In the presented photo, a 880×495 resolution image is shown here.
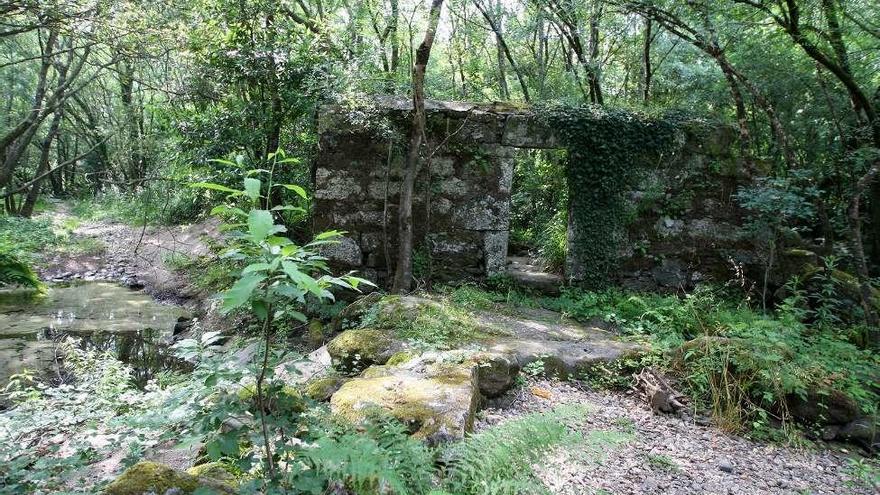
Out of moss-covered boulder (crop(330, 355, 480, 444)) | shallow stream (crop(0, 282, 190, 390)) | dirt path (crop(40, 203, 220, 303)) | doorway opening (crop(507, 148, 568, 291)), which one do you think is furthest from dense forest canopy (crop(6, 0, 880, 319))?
moss-covered boulder (crop(330, 355, 480, 444))

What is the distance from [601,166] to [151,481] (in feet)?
18.5

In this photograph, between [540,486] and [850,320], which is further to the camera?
[850,320]

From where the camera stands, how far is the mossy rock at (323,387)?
3033 mm

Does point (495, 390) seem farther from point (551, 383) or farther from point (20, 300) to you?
point (20, 300)

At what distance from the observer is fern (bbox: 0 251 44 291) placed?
7550mm

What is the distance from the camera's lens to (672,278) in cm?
645

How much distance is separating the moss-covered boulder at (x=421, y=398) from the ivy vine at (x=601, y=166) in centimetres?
359

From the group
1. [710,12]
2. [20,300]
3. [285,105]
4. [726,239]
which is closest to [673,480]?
[726,239]

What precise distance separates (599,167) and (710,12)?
2146 mm

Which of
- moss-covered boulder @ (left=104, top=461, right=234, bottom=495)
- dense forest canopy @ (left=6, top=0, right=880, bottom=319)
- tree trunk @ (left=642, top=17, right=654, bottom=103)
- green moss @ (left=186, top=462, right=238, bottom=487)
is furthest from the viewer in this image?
tree trunk @ (left=642, top=17, right=654, bottom=103)

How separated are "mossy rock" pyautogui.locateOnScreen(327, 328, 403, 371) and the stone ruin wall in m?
2.43

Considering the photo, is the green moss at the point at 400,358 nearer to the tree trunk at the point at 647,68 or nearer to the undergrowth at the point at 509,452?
the undergrowth at the point at 509,452

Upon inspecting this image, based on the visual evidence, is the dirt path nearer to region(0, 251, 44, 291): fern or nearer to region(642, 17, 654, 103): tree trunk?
region(0, 251, 44, 291): fern

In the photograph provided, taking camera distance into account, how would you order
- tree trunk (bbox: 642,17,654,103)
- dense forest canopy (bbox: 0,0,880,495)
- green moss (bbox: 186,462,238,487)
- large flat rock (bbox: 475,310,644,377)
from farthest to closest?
tree trunk (bbox: 642,17,654,103) < large flat rock (bbox: 475,310,644,377) < dense forest canopy (bbox: 0,0,880,495) < green moss (bbox: 186,462,238,487)
